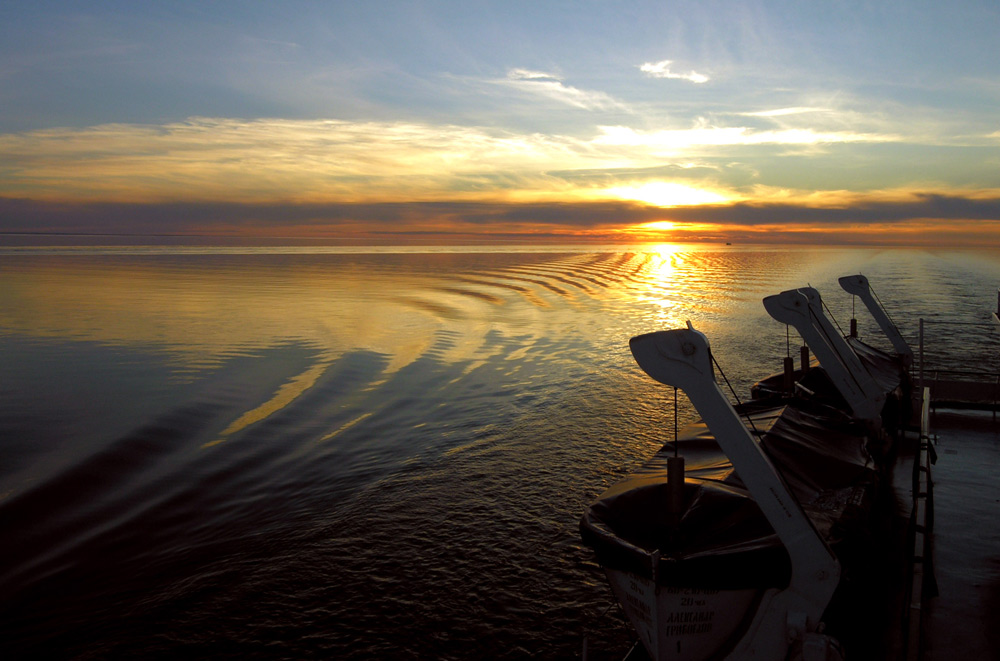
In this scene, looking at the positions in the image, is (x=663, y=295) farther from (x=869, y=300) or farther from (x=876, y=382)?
(x=876, y=382)

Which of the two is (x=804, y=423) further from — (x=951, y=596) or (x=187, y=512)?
(x=187, y=512)

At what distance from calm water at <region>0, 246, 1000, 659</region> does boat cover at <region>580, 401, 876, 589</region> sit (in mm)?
3237

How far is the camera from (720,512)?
7.82m

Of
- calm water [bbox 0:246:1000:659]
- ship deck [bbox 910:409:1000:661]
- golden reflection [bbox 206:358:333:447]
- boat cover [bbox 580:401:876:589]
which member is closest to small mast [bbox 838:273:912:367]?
ship deck [bbox 910:409:1000:661]

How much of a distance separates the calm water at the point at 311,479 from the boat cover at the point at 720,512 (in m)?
3.24

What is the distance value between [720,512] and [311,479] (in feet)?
37.0

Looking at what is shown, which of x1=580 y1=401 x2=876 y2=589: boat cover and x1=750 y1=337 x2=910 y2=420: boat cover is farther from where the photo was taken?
x1=750 y1=337 x2=910 y2=420: boat cover

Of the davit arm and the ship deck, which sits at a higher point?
the davit arm

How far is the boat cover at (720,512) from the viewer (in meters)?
7.09

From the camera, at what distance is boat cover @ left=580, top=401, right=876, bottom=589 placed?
7.09 metres

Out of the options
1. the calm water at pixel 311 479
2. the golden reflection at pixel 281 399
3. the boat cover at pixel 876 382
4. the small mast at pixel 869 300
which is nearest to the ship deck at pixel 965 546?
the boat cover at pixel 876 382

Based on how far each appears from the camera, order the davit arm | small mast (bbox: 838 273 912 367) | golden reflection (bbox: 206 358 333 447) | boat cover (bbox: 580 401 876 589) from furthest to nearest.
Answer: small mast (bbox: 838 273 912 367) < golden reflection (bbox: 206 358 333 447) < boat cover (bbox: 580 401 876 589) < the davit arm

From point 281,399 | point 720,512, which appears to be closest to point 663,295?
point 281,399

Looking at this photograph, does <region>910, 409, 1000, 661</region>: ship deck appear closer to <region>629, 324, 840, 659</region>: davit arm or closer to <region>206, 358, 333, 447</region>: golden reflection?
<region>629, 324, 840, 659</region>: davit arm
